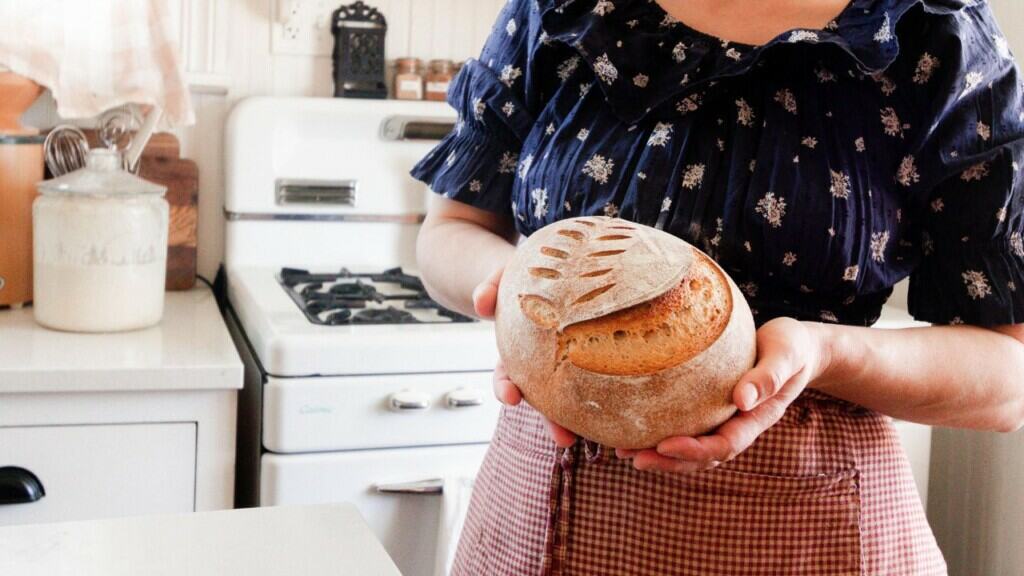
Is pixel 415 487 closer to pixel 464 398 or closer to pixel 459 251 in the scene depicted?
pixel 464 398

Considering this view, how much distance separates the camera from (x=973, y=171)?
2.41 ft

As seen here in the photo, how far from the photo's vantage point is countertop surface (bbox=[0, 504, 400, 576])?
0.70 meters

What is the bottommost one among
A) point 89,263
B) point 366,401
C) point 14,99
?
point 366,401

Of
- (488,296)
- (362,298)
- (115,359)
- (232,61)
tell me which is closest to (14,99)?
(232,61)

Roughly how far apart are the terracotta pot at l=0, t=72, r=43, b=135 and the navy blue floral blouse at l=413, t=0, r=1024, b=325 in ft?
3.95

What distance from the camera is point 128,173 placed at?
1.70m

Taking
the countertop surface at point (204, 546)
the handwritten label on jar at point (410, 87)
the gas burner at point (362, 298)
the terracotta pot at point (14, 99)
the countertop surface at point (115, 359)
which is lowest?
the countertop surface at point (115, 359)

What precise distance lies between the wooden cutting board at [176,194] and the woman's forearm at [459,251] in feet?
3.63

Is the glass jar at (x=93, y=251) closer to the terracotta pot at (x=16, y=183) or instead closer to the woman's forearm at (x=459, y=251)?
the terracotta pot at (x=16, y=183)

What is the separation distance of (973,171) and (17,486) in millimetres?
1232

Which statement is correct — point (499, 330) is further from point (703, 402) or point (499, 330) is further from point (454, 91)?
point (454, 91)

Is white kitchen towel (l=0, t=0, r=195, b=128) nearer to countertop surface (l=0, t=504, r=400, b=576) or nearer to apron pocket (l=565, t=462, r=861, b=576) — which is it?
countertop surface (l=0, t=504, r=400, b=576)

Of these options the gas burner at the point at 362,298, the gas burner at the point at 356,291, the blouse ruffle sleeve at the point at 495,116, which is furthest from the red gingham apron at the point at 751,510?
the gas burner at the point at 356,291

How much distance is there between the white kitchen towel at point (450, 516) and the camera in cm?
156
